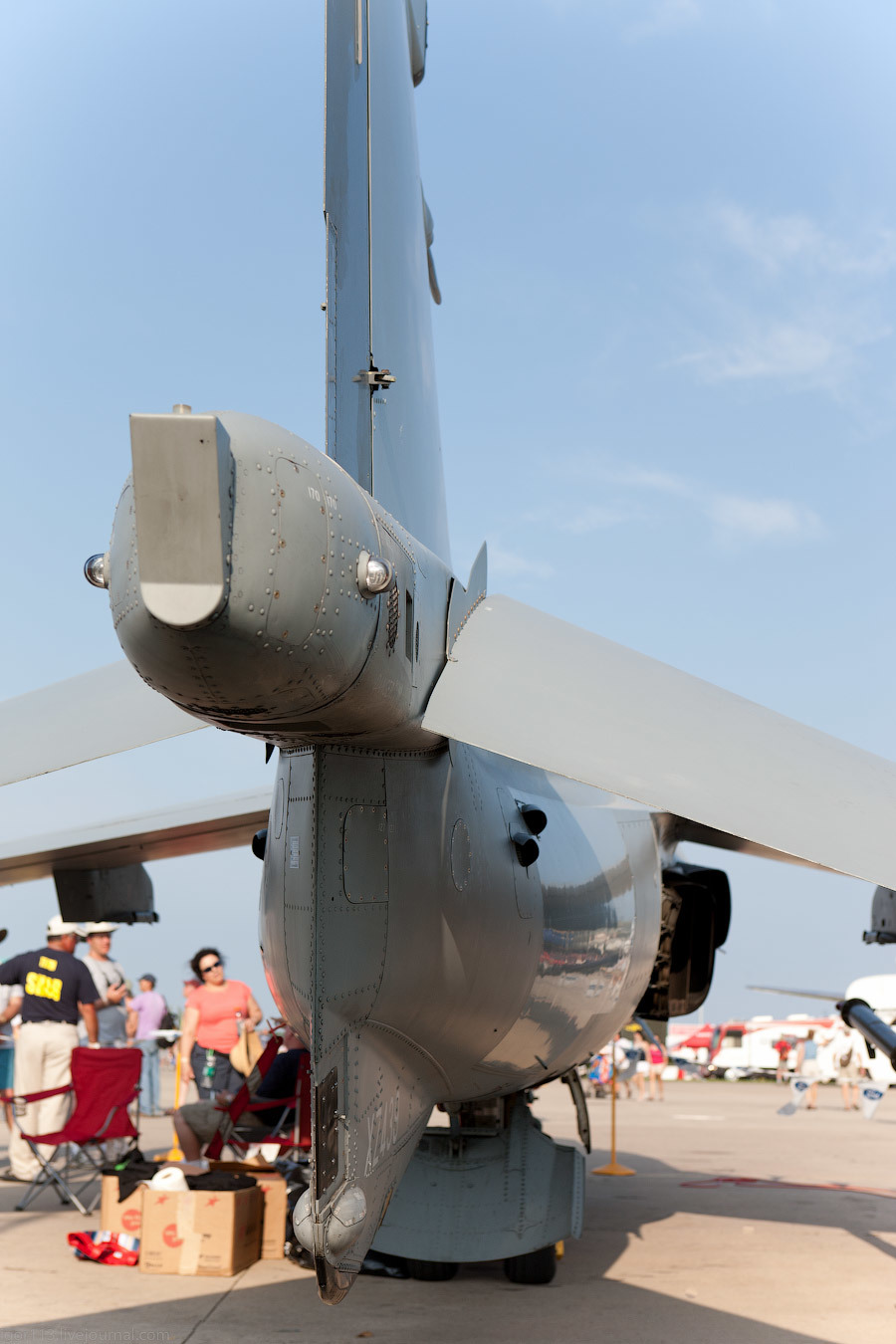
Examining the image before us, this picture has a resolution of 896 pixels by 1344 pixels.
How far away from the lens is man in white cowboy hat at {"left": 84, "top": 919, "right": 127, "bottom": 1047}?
11109mm

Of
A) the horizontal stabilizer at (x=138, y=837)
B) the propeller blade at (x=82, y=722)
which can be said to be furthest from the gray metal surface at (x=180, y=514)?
the horizontal stabilizer at (x=138, y=837)

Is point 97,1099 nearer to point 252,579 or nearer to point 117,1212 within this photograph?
point 117,1212

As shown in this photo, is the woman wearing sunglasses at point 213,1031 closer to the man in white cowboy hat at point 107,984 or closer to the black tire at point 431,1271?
the man in white cowboy hat at point 107,984

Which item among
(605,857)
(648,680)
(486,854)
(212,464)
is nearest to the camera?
(212,464)

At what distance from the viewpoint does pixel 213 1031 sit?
8875 mm

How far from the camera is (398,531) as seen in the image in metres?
3.46

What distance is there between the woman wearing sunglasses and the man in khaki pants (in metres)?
1.12

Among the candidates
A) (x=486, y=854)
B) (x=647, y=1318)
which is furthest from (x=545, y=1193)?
(x=486, y=854)

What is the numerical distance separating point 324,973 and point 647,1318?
3.18 m

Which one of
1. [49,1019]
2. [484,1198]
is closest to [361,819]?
[484,1198]

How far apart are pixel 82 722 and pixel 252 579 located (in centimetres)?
130

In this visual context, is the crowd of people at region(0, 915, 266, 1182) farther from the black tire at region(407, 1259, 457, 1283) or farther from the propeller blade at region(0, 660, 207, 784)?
the propeller blade at region(0, 660, 207, 784)

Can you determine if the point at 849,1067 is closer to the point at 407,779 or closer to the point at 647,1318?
the point at 647,1318

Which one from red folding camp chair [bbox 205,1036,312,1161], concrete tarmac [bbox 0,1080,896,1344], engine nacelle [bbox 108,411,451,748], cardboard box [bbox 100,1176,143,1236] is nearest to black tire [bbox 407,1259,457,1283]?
concrete tarmac [bbox 0,1080,896,1344]
